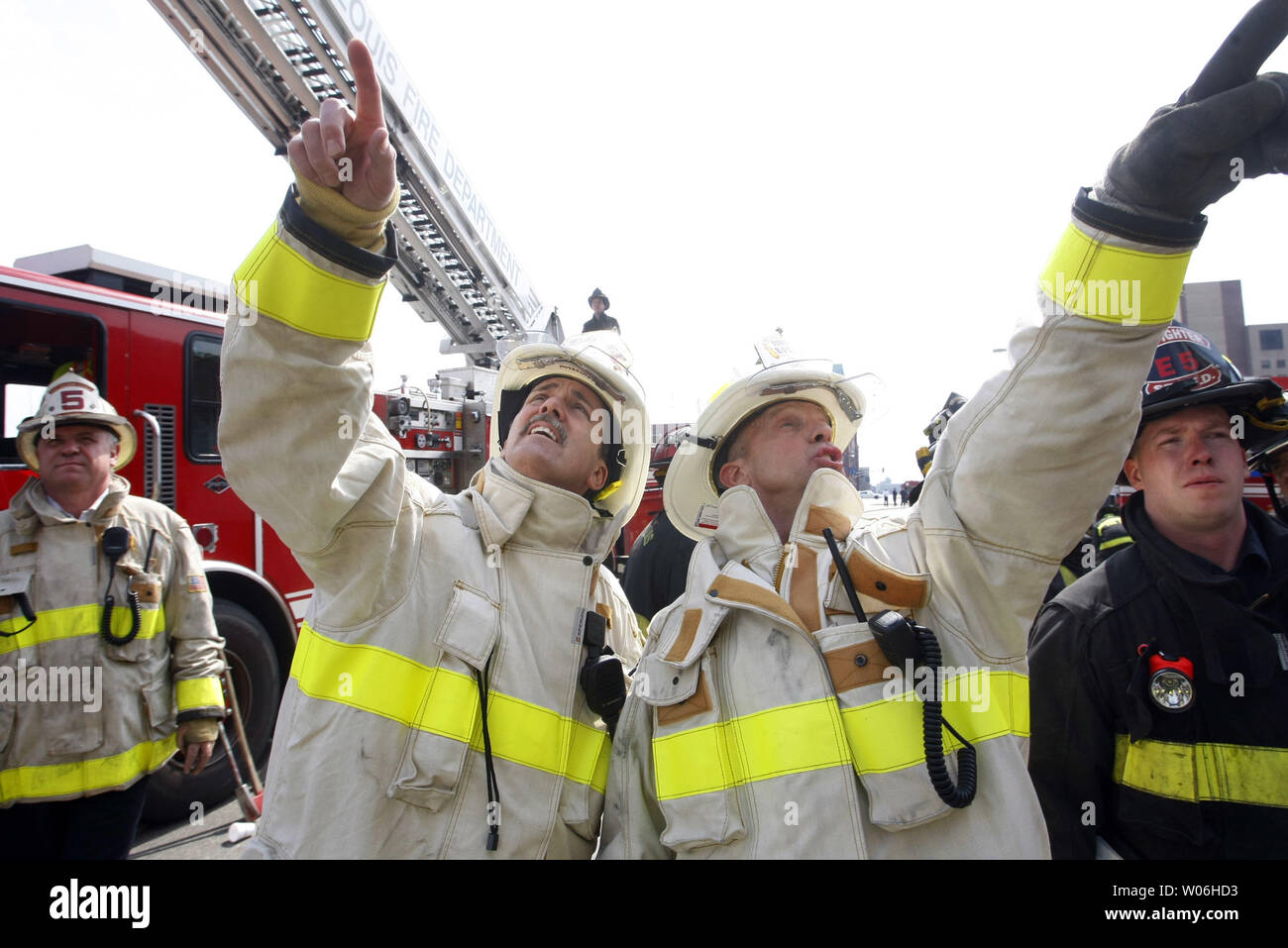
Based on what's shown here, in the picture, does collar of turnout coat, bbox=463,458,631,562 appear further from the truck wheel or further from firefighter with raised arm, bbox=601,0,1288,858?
the truck wheel

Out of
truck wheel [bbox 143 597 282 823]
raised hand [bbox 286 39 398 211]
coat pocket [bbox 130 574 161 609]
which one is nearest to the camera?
raised hand [bbox 286 39 398 211]

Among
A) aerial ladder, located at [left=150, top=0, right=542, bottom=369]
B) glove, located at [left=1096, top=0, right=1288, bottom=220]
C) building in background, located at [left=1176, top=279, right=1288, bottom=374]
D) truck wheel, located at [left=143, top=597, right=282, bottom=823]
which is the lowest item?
truck wheel, located at [left=143, top=597, right=282, bottom=823]

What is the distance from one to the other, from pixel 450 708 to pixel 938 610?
1.18 metres

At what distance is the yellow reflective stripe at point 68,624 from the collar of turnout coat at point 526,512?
72.5 inches

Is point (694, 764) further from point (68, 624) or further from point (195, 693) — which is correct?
point (68, 624)

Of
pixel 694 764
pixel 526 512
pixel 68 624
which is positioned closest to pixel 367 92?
pixel 526 512

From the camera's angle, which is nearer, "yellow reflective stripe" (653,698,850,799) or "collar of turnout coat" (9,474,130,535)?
"yellow reflective stripe" (653,698,850,799)

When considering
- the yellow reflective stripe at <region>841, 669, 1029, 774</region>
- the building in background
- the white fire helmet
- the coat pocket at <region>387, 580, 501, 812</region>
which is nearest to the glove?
the yellow reflective stripe at <region>841, 669, 1029, 774</region>

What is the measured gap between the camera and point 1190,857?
66.2 inches

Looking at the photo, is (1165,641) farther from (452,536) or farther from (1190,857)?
(452,536)

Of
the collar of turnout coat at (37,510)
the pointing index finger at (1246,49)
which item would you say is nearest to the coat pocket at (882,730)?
the pointing index finger at (1246,49)

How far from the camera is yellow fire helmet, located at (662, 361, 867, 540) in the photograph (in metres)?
2.07

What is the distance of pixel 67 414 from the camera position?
2.76 m

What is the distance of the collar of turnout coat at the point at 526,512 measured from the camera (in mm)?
1828
